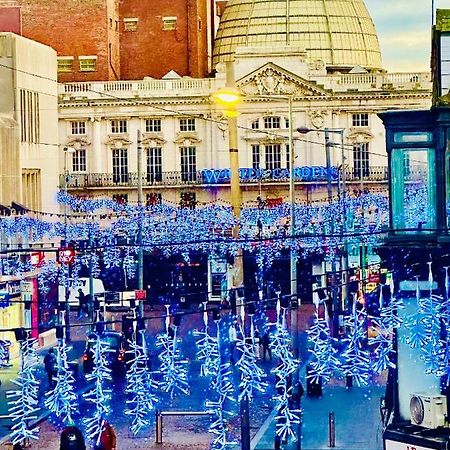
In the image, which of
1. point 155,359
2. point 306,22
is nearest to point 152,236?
point 155,359

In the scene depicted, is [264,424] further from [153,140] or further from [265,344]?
[153,140]

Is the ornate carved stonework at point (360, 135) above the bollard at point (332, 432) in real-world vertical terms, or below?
above

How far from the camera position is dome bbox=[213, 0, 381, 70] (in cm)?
14112

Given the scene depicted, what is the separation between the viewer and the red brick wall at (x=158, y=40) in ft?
415

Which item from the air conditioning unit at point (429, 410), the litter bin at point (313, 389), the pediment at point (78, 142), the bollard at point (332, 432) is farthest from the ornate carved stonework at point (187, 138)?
the air conditioning unit at point (429, 410)

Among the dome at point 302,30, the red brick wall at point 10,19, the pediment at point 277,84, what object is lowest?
the pediment at point 277,84

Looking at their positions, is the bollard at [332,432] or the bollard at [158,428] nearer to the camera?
the bollard at [332,432]

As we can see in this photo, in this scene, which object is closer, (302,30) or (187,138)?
(187,138)

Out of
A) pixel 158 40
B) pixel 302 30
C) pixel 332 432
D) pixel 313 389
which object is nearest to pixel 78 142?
pixel 158 40

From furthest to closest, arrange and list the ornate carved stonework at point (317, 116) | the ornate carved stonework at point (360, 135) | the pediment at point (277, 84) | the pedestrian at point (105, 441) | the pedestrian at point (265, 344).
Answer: the ornate carved stonework at point (317, 116) → the pediment at point (277, 84) → the ornate carved stonework at point (360, 135) → the pedestrian at point (265, 344) → the pedestrian at point (105, 441)

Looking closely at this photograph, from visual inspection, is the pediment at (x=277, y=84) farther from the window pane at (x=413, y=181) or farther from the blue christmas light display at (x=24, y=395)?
the window pane at (x=413, y=181)

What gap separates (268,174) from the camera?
115625mm

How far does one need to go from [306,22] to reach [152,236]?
7620 cm

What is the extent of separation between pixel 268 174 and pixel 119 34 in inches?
747
